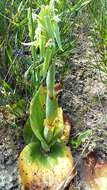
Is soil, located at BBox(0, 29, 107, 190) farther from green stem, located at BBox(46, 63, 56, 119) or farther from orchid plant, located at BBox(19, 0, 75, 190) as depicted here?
green stem, located at BBox(46, 63, 56, 119)

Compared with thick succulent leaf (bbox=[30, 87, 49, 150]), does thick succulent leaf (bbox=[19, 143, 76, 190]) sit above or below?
below

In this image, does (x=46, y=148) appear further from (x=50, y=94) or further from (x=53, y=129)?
(x=50, y=94)

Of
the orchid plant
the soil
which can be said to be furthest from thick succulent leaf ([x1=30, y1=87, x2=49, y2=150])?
the soil

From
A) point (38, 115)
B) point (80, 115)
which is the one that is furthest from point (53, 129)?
point (80, 115)

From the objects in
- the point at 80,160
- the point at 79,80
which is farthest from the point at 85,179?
the point at 79,80

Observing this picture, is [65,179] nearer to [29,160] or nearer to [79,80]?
[29,160]
